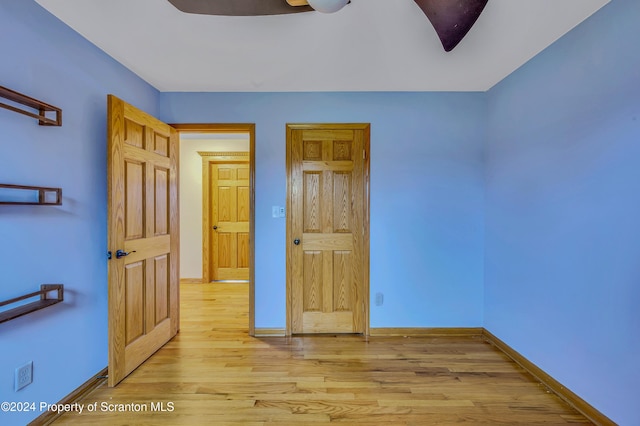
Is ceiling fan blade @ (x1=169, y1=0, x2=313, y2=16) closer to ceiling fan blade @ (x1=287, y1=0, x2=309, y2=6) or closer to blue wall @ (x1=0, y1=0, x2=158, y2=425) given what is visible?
ceiling fan blade @ (x1=287, y1=0, x2=309, y2=6)

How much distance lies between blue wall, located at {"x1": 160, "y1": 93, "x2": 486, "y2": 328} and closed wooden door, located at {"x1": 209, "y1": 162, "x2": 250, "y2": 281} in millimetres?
2060

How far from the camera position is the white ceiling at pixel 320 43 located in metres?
1.64

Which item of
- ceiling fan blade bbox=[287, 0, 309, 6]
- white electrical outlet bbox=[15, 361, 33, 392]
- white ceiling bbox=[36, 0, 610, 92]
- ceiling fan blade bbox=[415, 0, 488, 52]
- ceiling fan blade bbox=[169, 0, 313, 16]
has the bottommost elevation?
white electrical outlet bbox=[15, 361, 33, 392]

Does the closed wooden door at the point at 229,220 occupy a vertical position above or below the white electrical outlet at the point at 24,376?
above

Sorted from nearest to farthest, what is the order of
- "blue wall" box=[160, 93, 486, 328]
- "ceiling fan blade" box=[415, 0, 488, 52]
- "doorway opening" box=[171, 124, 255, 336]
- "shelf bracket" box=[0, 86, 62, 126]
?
"ceiling fan blade" box=[415, 0, 488, 52], "shelf bracket" box=[0, 86, 62, 126], "blue wall" box=[160, 93, 486, 328], "doorway opening" box=[171, 124, 255, 336]

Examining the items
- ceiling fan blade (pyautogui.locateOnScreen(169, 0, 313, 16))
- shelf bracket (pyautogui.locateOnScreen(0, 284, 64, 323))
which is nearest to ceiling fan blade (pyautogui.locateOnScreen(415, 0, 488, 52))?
ceiling fan blade (pyautogui.locateOnScreen(169, 0, 313, 16))

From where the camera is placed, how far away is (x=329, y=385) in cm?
204

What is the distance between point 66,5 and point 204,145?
125 inches

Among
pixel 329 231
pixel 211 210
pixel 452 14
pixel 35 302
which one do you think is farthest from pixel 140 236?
pixel 211 210

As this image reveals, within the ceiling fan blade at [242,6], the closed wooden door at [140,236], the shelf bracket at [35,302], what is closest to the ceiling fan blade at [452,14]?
the ceiling fan blade at [242,6]

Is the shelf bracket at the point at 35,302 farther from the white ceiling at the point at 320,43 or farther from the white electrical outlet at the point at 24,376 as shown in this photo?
the white ceiling at the point at 320,43

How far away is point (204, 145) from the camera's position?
4730 mm

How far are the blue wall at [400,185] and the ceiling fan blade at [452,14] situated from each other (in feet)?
5.16

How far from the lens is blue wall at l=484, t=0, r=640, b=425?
1.52 metres
